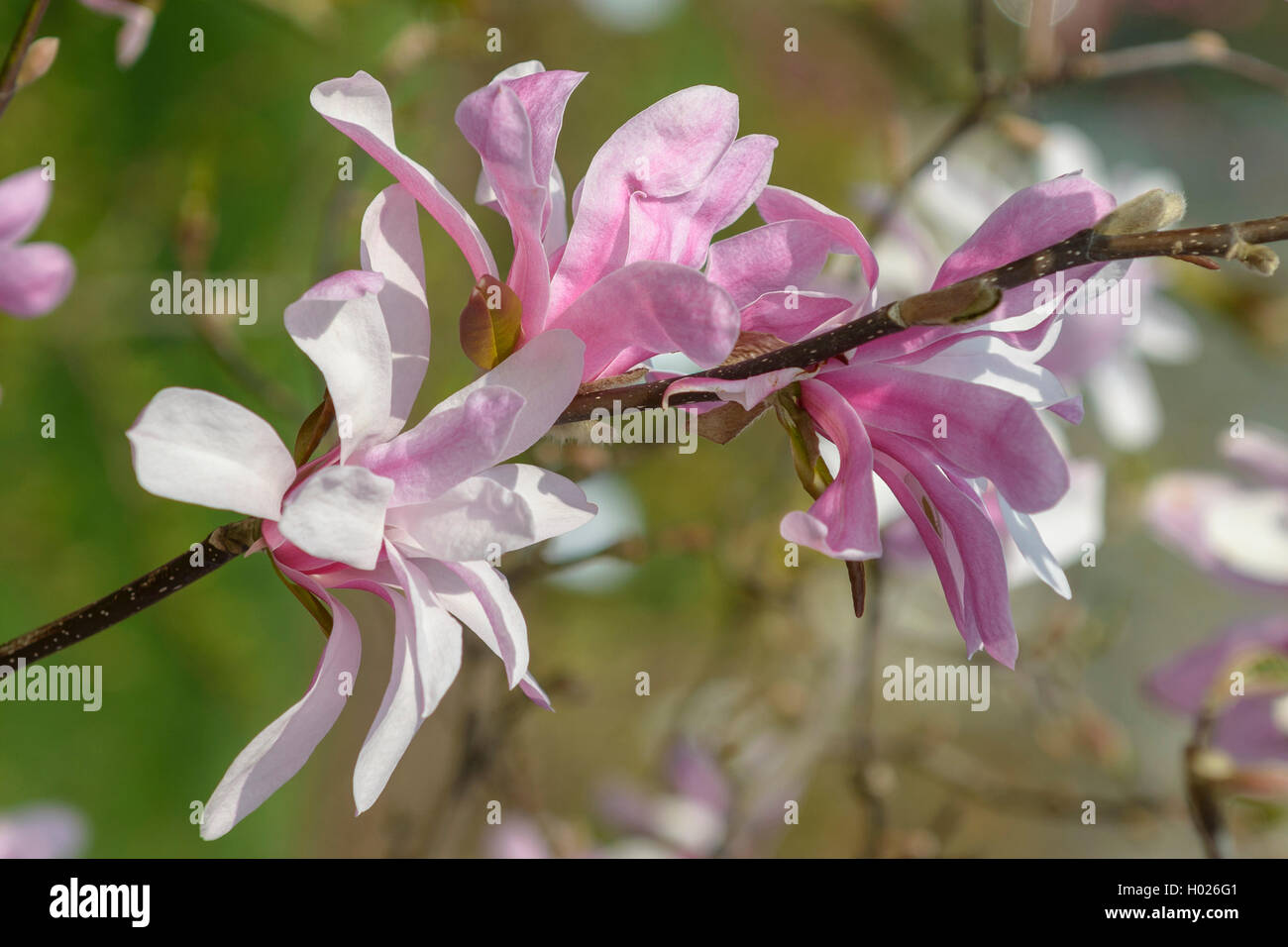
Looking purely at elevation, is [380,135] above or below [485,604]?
above

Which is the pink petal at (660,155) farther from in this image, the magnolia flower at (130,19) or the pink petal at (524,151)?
the magnolia flower at (130,19)

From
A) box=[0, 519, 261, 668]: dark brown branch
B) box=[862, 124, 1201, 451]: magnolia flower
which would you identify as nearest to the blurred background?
box=[862, 124, 1201, 451]: magnolia flower

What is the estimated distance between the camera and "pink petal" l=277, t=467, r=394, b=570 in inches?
9.7

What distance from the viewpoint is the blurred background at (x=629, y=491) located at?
0.75 meters

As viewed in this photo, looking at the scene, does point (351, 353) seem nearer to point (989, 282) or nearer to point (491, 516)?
point (491, 516)

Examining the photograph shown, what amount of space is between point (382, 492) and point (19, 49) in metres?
0.22

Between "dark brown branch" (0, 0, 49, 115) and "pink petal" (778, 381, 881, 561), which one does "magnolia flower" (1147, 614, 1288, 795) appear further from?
"dark brown branch" (0, 0, 49, 115)

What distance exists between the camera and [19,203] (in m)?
0.39

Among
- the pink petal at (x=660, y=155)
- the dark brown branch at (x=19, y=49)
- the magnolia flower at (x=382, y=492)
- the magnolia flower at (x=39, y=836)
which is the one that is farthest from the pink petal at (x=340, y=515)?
the magnolia flower at (x=39, y=836)

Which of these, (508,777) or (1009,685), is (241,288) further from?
(1009,685)

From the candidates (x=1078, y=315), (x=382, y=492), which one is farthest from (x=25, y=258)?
(x=1078, y=315)

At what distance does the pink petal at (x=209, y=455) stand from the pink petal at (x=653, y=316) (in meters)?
0.09

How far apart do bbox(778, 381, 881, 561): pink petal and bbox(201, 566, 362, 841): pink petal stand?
13 cm

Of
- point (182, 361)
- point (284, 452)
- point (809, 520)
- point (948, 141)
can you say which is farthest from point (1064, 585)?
point (182, 361)
